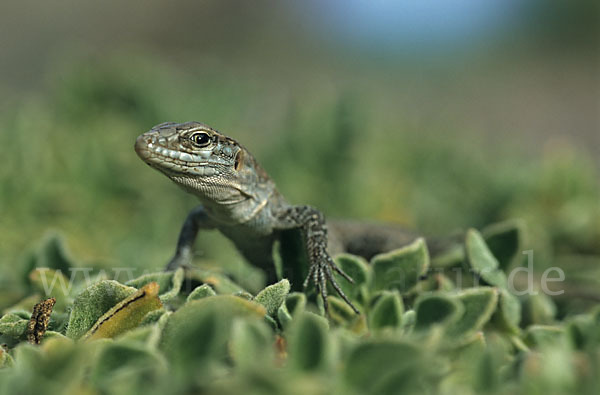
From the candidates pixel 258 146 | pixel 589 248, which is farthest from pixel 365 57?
pixel 589 248

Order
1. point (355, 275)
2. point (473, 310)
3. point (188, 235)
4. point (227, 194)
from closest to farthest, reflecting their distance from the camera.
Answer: point (473, 310), point (355, 275), point (227, 194), point (188, 235)

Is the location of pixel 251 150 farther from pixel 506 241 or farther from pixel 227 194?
pixel 506 241

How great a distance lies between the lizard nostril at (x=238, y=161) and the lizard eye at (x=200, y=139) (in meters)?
0.28

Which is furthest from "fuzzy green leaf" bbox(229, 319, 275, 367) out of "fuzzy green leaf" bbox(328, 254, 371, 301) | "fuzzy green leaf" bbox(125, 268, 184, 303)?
"fuzzy green leaf" bbox(328, 254, 371, 301)

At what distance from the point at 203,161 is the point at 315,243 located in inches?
27.8

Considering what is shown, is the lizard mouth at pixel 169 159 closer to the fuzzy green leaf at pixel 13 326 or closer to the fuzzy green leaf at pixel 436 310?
the fuzzy green leaf at pixel 13 326

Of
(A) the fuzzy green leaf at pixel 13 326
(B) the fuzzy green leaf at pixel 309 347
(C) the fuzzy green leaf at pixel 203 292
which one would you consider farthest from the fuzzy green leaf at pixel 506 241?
(A) the fuzzy green leaf at pixel 13 326

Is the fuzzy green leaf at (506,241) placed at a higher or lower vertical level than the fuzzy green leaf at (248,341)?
lower

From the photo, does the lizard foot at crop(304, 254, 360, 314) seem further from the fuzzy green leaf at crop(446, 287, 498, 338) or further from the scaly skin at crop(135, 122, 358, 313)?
the fuzzy green leaf at crop(446, 287, 498, 338)

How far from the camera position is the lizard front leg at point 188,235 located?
312 cm

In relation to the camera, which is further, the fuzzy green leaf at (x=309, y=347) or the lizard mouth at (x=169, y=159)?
the lizard mouth at (x=169, y=159)

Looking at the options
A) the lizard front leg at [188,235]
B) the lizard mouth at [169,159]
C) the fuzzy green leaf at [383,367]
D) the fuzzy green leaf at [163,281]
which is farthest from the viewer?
the lizard front leg at [188,235]

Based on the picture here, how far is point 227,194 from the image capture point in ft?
10.6

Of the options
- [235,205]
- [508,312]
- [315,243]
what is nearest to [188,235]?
[235,205]
